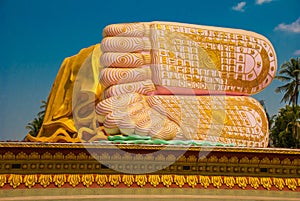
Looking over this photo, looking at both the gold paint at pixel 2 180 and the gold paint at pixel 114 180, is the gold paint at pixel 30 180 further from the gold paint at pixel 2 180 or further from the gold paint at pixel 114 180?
the gold paint at pixel 114 180

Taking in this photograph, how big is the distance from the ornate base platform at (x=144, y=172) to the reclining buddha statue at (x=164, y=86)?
2324mm

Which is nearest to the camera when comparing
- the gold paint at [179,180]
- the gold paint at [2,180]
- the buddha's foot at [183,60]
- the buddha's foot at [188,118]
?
the gold paint at [2,180]

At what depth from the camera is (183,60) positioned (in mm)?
9992

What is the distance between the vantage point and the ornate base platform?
246 inches

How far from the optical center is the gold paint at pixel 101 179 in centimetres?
645

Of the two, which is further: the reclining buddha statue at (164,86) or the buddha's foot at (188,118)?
the reclining buddha statue at (164,86)

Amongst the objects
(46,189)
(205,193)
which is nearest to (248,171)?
(205,193)

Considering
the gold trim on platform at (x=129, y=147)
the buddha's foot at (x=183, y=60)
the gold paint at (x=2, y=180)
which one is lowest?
the gold paint at (x=2, y=180)

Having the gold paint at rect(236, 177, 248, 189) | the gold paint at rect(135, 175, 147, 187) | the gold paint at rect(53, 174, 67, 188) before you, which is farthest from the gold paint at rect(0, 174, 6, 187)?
the gold paint at rect(236, 177, 248, 189)

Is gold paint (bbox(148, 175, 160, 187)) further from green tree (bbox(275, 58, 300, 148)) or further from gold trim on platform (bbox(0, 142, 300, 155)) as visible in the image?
green tree (bbox(275, 58, 300, 148))

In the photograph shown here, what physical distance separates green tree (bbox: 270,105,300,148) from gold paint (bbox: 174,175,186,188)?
15.5 meters

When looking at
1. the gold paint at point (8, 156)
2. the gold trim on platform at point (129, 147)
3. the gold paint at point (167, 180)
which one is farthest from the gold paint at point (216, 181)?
the gold paint at point (8, 156)

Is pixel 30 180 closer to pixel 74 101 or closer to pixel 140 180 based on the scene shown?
pixel 140 180

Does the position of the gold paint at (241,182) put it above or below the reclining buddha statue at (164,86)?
below
